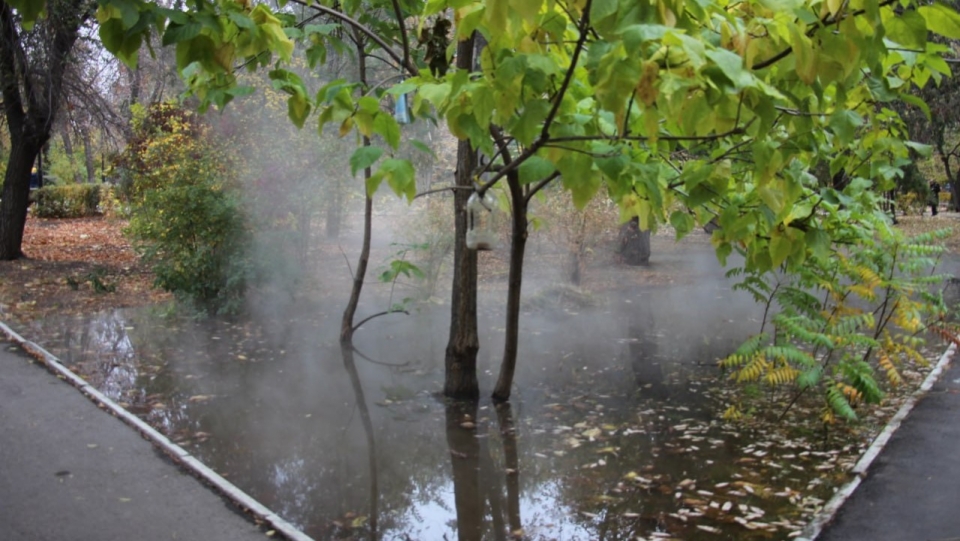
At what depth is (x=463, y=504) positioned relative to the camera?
583 cm

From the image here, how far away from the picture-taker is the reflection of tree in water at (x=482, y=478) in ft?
17.9

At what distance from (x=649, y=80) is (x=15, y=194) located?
17.3 meters

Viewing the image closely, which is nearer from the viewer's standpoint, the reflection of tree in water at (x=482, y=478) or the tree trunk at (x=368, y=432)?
the reflection of tree in water at (x=482, y=478)

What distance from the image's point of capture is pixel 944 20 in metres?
3.21

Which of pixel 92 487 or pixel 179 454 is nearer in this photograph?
pixel 92 487

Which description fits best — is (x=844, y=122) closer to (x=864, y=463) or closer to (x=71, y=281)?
(x=864, y=463)

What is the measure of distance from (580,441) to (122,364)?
17.5 ft

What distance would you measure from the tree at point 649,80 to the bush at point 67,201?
108 ft

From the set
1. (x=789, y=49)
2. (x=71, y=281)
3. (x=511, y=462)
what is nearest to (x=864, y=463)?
(x=511, y=462)

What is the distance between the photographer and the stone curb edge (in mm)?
5191

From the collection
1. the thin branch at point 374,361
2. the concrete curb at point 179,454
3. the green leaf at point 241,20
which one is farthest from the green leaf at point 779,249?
the thin branch at point 374,361

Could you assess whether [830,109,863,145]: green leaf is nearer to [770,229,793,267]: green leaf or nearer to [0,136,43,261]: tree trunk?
[770,229,793,267]: green leaf

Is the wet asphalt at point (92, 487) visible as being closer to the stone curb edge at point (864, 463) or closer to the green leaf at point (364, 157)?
the green leaf at point (364, 157)

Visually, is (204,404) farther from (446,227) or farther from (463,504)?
(446,227)
